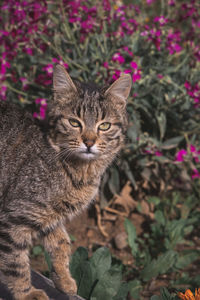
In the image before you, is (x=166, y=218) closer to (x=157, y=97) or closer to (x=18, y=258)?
(x=157, y=97)

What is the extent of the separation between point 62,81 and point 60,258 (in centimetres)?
133

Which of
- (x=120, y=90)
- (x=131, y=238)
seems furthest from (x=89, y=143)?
(x=131, y=238)

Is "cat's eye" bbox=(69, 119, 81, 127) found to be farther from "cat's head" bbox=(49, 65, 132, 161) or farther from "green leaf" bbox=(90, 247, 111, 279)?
"green leaf" bbox=(90, 247, 111, 279)

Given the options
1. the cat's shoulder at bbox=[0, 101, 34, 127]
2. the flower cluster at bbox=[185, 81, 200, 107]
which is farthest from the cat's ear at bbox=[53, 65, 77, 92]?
the flower cluster at bbox=[185, 81, 200, 107]

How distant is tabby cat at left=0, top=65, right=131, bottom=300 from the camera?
8.64 feet

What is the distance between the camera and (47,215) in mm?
2668

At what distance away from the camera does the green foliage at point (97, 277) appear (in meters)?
2.75

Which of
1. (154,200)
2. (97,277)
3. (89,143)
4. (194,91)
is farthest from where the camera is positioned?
(154,200)

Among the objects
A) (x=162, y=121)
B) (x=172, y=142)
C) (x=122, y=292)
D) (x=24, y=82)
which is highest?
(x=24, y=82)

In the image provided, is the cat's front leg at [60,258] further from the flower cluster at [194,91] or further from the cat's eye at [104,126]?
the flower cluster at [194,91]

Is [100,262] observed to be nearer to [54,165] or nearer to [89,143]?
[54,165]

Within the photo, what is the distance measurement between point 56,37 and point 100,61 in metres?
0.50

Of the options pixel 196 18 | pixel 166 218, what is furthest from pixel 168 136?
pixel 196 18

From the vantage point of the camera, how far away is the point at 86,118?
2.76 m
